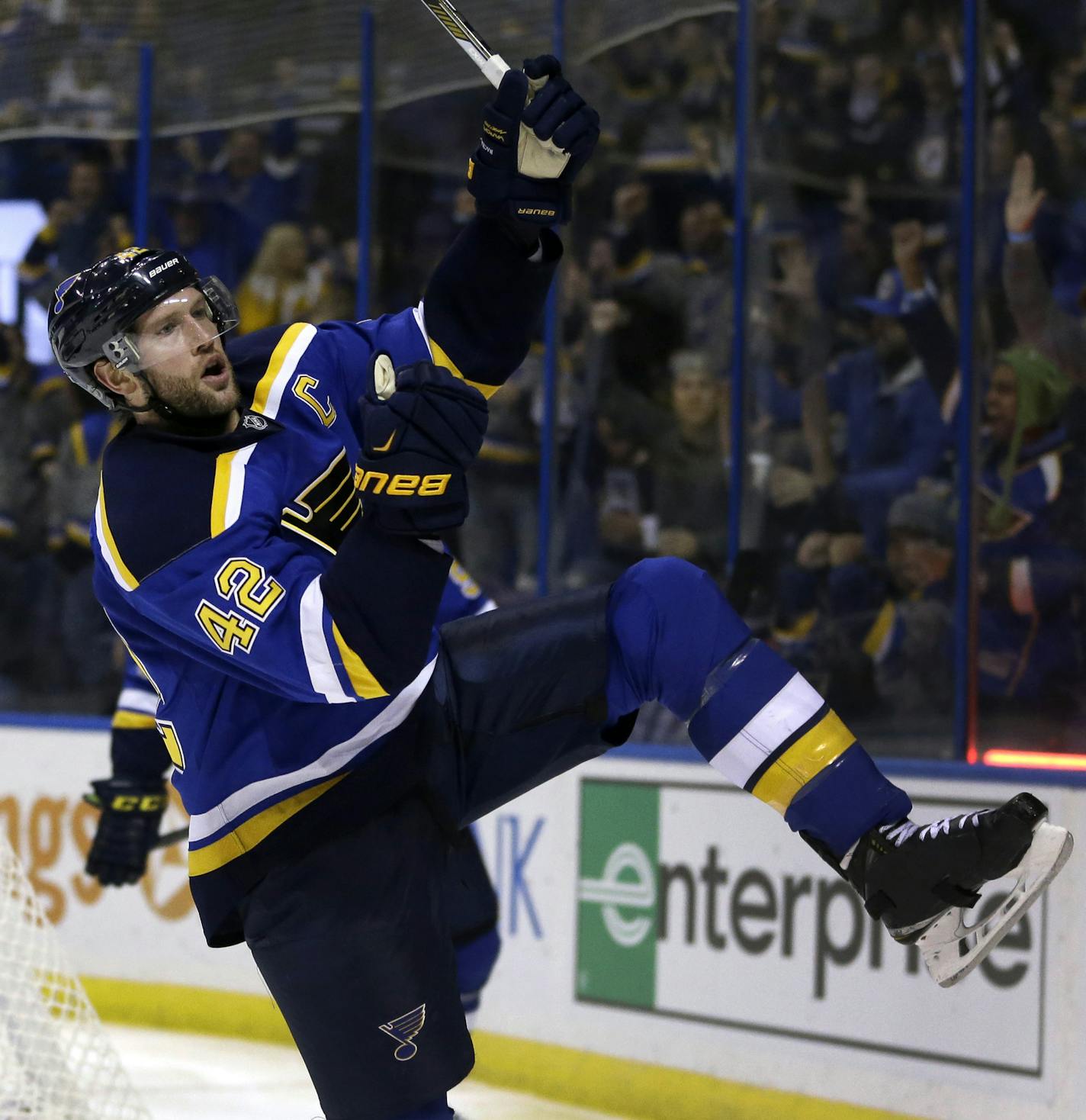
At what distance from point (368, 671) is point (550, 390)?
2.81 meters

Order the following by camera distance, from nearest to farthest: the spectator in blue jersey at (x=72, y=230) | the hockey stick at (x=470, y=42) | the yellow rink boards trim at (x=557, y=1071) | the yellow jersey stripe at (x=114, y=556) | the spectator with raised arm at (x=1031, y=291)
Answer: the yellow jersey stripe at (x=114, y=556)
the hockey stick at (x=470, y=42)
the yellow rink boards trim at (x=557, y=1071)
the spectator with raised arm at (x=1031, y=291)
the spectator in blue jersey at (x=72, y=230)

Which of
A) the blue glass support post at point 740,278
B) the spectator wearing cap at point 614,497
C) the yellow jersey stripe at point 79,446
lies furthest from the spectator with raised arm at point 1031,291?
the yellow jersey stripe at point 79,446

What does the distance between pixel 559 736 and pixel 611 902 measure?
1727mm

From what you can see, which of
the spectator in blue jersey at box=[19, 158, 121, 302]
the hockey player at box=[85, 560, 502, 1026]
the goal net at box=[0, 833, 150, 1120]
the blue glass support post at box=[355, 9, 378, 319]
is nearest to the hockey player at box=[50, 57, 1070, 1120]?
the hockey player at box=[85, 560, 502, 1026]

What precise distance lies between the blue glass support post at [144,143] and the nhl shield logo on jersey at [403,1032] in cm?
396

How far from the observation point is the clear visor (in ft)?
6.53

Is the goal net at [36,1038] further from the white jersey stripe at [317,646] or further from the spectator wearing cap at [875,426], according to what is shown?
the spectator wearing cap at [875,426]

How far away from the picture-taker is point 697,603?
181cm

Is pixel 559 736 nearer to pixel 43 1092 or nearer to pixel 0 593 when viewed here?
pixel 43 1092

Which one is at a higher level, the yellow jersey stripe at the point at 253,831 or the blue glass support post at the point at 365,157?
the blue glass support post at the point at 365,157

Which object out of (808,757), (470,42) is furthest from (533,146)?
(808,757)

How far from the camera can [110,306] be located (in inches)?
78.6

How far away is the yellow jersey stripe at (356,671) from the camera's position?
1681 millimetres

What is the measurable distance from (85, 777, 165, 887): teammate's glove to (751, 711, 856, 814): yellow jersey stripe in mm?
1394
